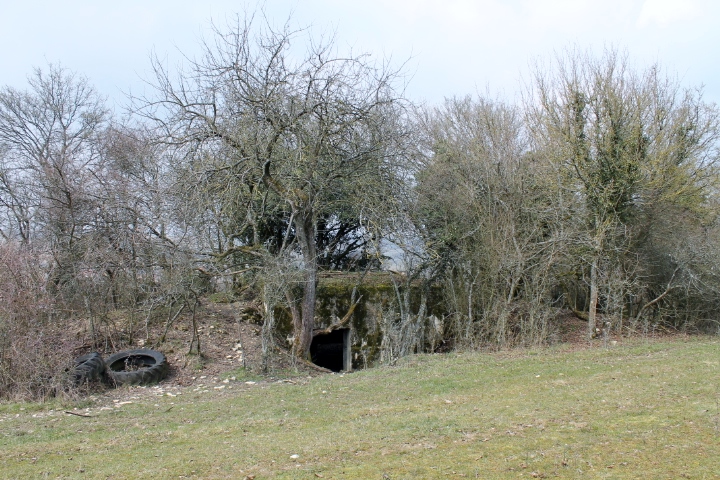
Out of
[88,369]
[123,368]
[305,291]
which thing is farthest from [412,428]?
[123,368]

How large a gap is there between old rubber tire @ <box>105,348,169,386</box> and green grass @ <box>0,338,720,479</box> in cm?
178

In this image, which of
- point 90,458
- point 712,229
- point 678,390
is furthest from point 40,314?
point 712,229

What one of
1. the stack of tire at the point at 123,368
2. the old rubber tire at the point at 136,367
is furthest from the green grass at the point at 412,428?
the old rubber tire at the point at 136,367

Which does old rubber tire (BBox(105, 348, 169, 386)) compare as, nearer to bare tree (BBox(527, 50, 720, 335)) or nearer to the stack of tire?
the stack of tire

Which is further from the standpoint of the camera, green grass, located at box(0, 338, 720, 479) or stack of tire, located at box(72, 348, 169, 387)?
stack of tire, located at box(72, 348, 169, 387)

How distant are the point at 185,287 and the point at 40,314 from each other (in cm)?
330

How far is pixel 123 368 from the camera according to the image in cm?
1388

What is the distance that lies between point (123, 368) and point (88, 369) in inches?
97.1

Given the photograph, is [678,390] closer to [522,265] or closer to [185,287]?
[522,265]

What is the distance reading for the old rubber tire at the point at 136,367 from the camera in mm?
12211

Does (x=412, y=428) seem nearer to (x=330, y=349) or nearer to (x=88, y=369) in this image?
(x=88, y=369)

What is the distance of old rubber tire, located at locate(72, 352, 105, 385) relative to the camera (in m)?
11.1

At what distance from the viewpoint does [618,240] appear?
57.7 feet

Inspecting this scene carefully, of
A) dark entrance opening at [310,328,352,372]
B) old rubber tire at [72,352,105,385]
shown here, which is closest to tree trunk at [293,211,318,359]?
dark entrance opening at [310,328,352,372]
